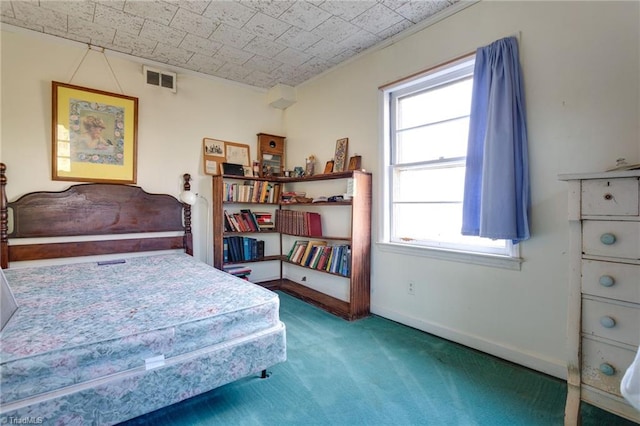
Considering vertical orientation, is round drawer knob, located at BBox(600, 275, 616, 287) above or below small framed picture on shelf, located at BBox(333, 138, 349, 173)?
below

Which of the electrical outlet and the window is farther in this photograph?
the electrical outlet

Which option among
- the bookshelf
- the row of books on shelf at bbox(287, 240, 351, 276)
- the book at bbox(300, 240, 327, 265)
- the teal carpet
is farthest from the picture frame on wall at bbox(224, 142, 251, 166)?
the teal carpet

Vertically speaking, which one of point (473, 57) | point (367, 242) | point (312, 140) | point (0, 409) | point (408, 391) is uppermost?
point (473, 57)

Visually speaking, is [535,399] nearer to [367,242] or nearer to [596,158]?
[596,158]

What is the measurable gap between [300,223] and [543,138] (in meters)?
2.41

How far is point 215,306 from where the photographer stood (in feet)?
5.71

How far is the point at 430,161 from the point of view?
8.71ft

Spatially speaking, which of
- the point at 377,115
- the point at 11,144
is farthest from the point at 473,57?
the point at 11,144

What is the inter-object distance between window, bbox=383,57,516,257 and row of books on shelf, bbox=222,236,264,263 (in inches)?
65.5

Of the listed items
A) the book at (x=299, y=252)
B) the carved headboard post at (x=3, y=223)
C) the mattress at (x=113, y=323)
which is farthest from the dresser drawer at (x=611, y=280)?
the carved headboard post at (x=3, y=223)

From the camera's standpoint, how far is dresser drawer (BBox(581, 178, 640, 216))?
1.25m

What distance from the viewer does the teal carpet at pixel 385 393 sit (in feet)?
5.18

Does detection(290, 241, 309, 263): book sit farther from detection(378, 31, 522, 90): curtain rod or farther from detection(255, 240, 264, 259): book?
detection(378, 31, 522, 90): curtain rod

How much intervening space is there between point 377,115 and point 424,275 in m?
1.55
